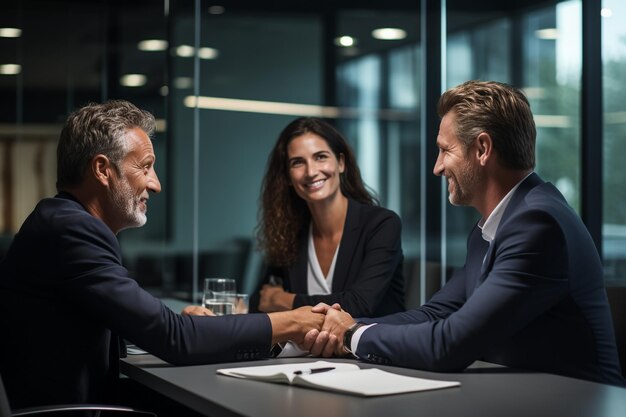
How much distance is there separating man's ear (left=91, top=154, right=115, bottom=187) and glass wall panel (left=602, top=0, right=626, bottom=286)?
10.4 ft

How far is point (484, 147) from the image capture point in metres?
2.51

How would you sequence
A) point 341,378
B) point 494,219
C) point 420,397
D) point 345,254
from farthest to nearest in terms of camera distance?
point 345,254 < point 494,219 < point 341,378 < point 420,397

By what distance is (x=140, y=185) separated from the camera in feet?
8.32

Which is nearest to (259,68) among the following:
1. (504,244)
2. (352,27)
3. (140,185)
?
(352,27)

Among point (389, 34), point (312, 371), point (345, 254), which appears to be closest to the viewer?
point (312, 371)

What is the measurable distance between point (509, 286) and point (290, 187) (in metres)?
1.83

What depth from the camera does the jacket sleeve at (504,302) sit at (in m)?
2.13

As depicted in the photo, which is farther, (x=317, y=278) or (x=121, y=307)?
(x=317, y=278)

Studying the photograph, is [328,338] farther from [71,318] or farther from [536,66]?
[536,66]

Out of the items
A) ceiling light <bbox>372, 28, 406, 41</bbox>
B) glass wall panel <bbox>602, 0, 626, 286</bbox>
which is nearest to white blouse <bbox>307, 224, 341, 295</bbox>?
glass wall panel <bbox>602, 0, 626, 286</bbox>

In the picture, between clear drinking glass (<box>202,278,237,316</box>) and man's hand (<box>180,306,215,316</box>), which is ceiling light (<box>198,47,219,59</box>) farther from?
man's hand (<box>180,306,215,316</box>)

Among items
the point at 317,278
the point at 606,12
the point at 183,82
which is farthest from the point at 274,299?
the point at 606,12

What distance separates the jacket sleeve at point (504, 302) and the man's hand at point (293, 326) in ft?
0.93

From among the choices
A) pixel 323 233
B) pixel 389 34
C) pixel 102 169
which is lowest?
pixel 323 233
